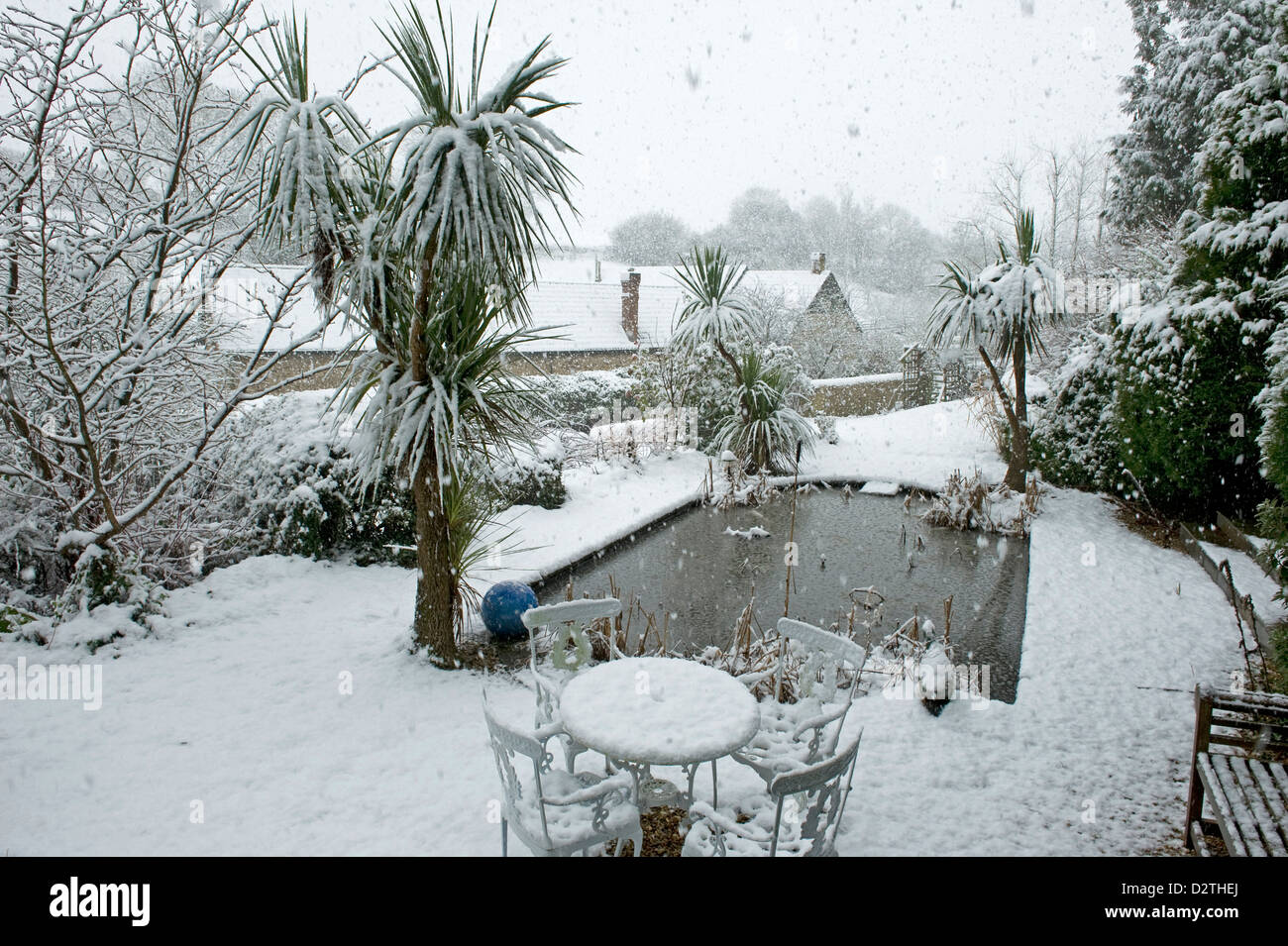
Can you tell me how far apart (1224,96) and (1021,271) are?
2.26 metres

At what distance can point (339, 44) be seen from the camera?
449 centimetres

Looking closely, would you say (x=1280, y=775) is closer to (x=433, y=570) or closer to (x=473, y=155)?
(x=433, y=570)

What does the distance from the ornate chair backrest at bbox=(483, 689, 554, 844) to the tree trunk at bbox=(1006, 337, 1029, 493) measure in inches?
299

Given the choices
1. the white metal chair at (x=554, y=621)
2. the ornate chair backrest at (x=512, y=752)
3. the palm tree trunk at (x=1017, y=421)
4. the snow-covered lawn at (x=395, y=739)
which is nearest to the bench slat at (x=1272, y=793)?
the snow-covered lawn at (x=395, y=739)

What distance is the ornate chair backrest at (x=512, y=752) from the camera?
7.13ft

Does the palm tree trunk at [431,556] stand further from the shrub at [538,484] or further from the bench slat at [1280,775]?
the bench slat at [1280,775]

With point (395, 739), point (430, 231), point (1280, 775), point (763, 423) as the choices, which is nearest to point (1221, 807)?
point (1280, 775)

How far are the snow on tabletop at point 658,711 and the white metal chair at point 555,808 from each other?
129 millimetres

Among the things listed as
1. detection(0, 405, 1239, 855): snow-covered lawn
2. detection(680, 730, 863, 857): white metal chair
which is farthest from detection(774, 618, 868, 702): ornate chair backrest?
detection(680, 730, 863, 857): white metal chair

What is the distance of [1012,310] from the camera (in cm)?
764

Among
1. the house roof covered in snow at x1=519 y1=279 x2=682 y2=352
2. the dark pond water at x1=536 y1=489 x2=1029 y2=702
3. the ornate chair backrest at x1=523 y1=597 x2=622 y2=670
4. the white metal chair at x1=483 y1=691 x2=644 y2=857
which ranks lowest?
the dark pond water at x1=536 y1=489 x2=1029 y2=702

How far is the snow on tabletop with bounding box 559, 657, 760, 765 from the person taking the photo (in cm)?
242

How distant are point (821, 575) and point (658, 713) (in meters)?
3.76

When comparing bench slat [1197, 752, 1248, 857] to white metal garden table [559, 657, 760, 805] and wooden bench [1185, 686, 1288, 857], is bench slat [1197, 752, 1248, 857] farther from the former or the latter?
white metal garden table [559, 657, 760, 805]
